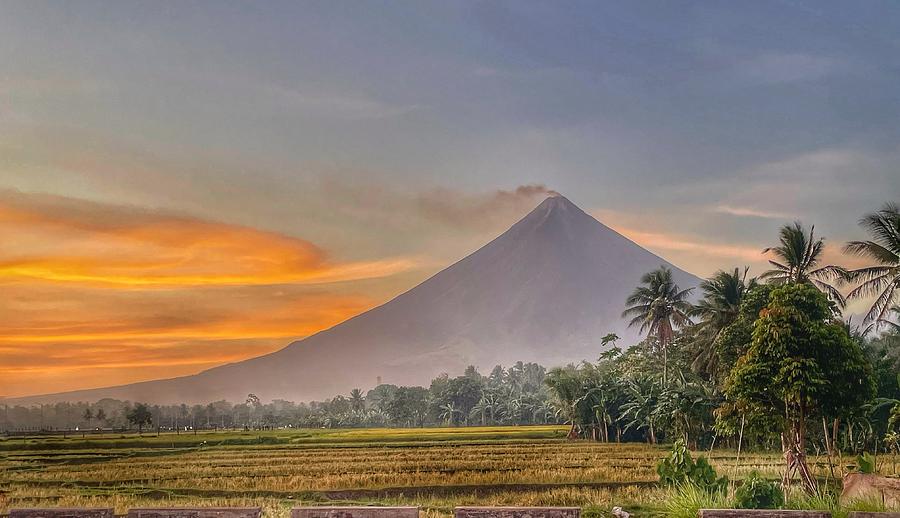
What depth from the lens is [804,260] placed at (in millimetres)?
16156

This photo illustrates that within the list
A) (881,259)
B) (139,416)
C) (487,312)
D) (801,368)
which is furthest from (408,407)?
(487,312)

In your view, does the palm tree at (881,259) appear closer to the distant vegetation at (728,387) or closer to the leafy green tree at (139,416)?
the distant vegetation at (728,387)

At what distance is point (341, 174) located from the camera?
19172 millimetres

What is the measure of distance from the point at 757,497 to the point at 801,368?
8.27 feet

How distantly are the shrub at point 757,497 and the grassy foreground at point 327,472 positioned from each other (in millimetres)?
1088

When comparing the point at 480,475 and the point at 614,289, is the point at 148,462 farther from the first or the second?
the point at 614,289

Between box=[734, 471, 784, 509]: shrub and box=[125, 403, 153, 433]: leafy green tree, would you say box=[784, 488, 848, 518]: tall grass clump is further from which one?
box=[125, 403, 153, 433]: leafy green tree

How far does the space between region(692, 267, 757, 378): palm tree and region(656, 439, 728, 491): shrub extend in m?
7.54

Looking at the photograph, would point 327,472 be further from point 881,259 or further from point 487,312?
point 487,312

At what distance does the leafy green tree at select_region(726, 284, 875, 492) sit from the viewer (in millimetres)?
11117

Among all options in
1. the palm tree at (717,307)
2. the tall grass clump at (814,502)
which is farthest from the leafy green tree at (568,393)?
the tall grass clump at (814,502)

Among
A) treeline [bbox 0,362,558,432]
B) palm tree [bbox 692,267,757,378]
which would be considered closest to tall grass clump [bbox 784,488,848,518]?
palm tree [bbox 692,267,757,378]

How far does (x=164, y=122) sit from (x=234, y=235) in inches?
123

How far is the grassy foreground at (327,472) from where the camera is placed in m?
13.5
